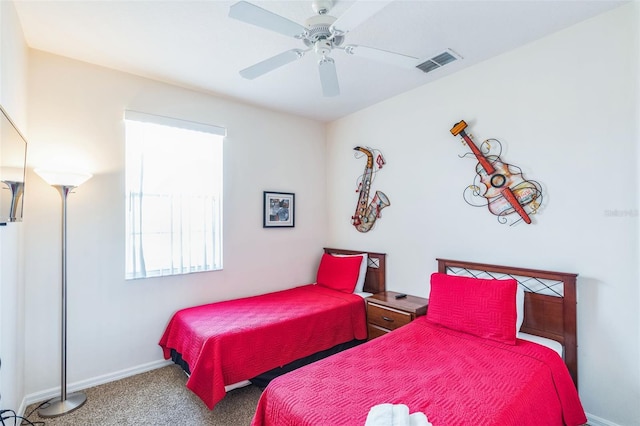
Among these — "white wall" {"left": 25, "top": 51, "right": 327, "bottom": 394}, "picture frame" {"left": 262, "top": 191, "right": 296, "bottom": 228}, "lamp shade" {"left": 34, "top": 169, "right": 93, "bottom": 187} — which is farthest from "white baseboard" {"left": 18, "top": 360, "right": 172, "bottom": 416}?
"picture frame" {"left": 262, "top": 191, "right": 296, "bottom": 228}

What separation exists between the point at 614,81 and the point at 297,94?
98.1 inches

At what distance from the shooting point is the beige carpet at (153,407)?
2117mm

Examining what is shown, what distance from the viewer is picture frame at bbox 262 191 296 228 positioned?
3621mm

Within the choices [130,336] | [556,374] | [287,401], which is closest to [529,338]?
[556,374]

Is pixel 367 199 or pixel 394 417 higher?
pixel 367 199

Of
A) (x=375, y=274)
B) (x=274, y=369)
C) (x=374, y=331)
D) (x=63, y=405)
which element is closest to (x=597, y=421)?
(x=374, y=331)

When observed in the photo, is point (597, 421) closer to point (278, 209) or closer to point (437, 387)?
point (437, 387)

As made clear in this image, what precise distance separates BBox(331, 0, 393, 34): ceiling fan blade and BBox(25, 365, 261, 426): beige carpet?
2517 mm

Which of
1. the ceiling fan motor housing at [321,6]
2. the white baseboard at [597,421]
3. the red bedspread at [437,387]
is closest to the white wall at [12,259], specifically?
the red bedspread at [437,387]

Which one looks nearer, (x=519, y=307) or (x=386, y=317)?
(x=519, y=307)

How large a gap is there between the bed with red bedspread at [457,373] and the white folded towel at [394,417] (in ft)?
0.15

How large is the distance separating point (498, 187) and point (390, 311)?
1.42 metres

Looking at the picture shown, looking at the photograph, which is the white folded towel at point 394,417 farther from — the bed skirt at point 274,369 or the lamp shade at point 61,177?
the lamp shade at point 61,177

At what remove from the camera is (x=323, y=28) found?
1662mm
